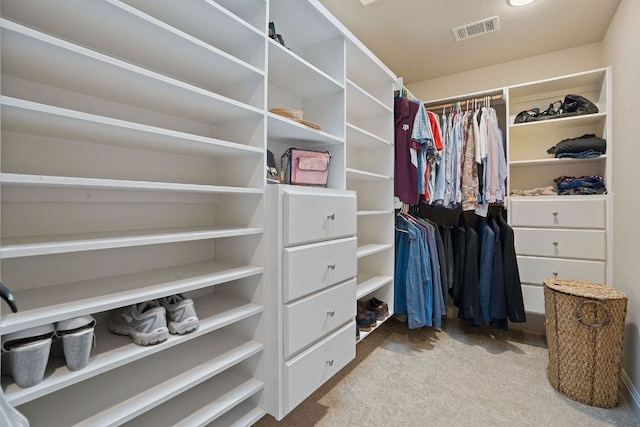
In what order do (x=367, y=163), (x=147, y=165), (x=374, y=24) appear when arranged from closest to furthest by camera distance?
(x=147, y=165), (x=374, y=24), (x=367, y=163)

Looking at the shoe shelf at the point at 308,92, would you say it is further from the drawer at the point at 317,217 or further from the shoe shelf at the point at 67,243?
the shoe shelf at the point at 67,243

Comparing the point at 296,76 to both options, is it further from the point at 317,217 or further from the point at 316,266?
the point at 316,266

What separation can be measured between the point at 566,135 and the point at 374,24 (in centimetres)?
190

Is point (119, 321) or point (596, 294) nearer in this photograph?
point (119, 321)

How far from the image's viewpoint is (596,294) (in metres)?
1.68

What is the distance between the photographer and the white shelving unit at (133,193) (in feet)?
2.64

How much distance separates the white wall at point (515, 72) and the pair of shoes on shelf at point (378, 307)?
2.25m

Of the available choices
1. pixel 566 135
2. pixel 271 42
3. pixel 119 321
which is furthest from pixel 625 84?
pixel 119 321

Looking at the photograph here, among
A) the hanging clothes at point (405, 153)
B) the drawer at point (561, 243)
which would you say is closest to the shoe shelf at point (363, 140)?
the hanging clothes at point (405, 153)

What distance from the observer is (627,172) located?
1.81m

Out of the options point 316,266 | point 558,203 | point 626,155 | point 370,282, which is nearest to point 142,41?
point 316,266

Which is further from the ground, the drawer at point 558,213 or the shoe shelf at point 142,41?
the shoe shelf at point 142,41

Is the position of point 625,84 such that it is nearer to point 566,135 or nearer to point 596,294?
point 566,135

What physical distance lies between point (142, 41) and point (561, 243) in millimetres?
2864
